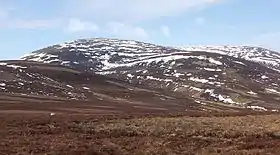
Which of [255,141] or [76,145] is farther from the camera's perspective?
[255,141]

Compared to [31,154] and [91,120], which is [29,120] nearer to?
[91,120]

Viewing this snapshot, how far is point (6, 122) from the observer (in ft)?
167

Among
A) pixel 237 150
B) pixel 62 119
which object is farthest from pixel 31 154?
pixel 62 119

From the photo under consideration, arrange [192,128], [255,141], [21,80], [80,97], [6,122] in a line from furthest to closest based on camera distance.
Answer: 1. [21,80]
2. [80,97]
3. [6,122]
4. [192,128]
5. [255,141]

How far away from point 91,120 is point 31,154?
21.6m

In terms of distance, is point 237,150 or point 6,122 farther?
point 6,122

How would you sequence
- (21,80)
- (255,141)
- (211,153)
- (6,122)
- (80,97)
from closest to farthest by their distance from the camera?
1. (211,153)
2. (255,141)
3. (6,122)
4. (80,97)
5. (21,80)

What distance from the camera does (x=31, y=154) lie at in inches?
1283

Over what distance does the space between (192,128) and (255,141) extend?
27.7 feet

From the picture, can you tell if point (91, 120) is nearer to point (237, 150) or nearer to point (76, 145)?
point (76, 145)

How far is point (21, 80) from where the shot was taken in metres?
182

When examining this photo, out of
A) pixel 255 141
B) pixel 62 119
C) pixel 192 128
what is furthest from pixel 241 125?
pixel 62 119

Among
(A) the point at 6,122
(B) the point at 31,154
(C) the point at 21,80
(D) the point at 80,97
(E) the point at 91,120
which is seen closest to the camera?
(B) the point at 31,154

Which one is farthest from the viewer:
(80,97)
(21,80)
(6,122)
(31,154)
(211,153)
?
(21,80)
